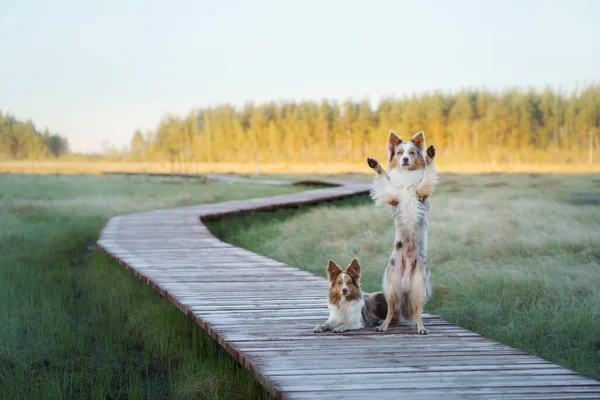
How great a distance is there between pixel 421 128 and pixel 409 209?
66353 millimetres

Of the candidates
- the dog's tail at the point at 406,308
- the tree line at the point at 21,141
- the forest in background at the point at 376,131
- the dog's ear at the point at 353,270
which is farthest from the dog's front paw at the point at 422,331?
the tree line at the point at 21,141

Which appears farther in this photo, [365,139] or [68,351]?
[365,139]

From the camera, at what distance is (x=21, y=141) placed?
8456cm

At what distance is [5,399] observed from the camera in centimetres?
376

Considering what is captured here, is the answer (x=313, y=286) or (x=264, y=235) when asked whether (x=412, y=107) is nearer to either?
(x=264, y=235)

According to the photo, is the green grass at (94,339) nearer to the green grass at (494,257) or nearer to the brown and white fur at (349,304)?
the brown and white fur at (349,304)

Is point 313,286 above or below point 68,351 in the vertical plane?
above

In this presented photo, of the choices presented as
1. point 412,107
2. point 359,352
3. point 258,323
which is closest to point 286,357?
point 359,352

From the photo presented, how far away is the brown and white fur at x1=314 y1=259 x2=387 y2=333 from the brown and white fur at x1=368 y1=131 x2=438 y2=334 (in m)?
0.16

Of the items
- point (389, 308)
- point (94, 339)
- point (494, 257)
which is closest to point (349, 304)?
point (389, 308)

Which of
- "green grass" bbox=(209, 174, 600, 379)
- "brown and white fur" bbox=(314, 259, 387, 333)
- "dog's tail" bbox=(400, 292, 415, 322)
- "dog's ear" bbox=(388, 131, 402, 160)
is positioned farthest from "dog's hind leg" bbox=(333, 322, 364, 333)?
"green grass" bbox=(209, 174, 600, 379)

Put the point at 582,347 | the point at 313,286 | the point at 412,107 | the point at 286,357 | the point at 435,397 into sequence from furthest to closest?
the point at 412,107 → the point at 313,286 → the point at 582,347 → the point at 286,357 → the point at 435,397

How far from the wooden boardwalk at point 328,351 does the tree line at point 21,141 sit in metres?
84.7

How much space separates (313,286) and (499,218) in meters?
7.03
